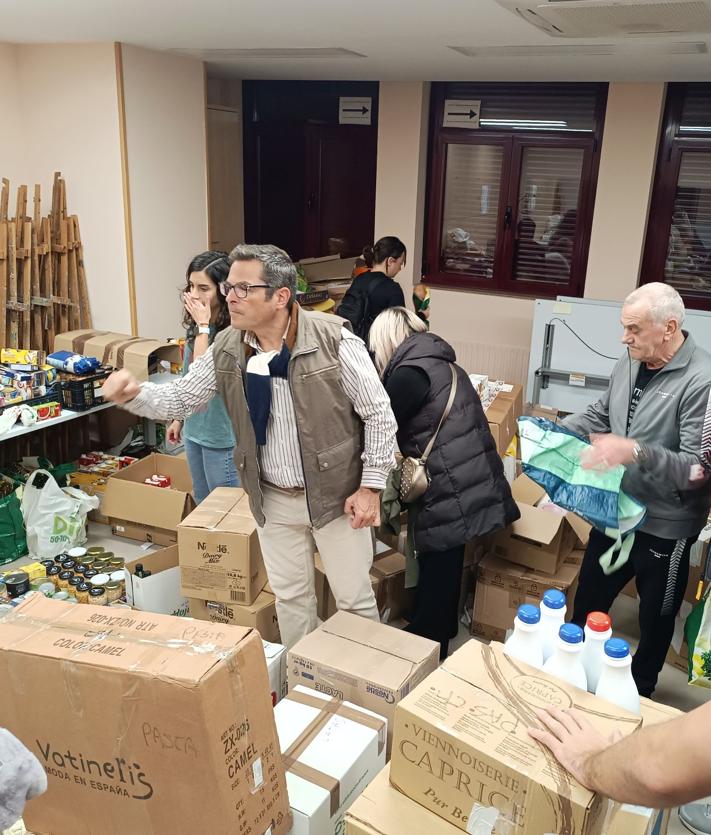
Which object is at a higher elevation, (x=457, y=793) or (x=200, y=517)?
(x=457, y=793)

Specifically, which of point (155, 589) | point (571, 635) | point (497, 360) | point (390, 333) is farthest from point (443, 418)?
point (497, 360)

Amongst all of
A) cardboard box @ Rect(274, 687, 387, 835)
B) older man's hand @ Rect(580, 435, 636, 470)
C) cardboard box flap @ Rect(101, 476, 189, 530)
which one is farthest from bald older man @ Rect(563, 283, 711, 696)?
cardboard box flap @ Rect(101, 476, 189, 530)

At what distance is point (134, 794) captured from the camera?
128 centimetres

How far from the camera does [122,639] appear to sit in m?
1.32

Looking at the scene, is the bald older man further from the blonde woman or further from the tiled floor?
the blonde woman

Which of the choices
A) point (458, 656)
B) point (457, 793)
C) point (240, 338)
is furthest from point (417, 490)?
point (457, 793)

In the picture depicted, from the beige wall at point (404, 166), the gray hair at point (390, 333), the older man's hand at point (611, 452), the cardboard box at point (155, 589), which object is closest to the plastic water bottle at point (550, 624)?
the older man's hand at point (611, 452)

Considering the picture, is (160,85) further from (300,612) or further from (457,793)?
(457,793)

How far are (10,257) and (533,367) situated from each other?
336 centimetres

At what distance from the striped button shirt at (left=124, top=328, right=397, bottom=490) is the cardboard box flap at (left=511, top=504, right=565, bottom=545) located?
2.80 ft

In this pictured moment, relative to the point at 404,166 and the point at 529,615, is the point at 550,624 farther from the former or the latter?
the point at 404,166

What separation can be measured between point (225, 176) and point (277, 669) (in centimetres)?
483

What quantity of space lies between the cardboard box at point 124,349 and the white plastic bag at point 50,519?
73 centimetres

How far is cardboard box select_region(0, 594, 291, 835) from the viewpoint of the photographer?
1.21 meters
